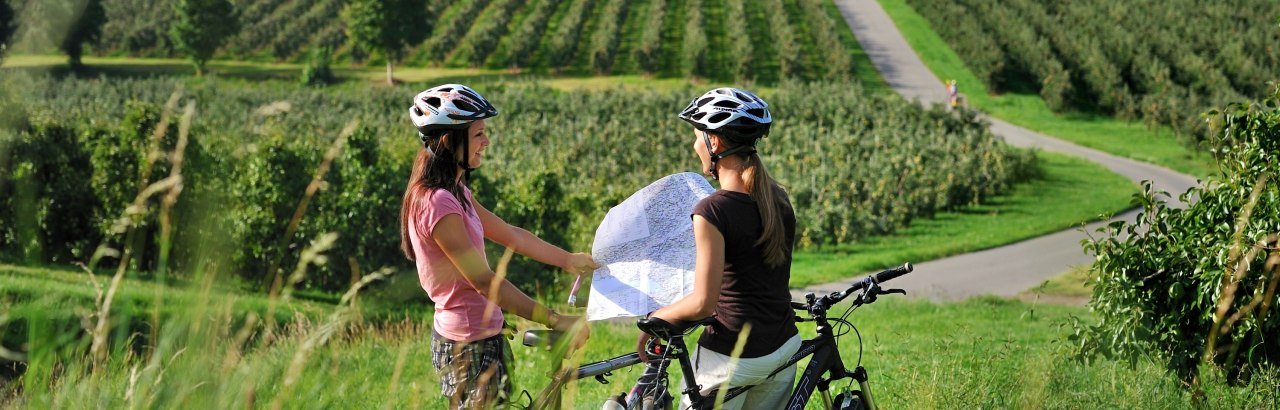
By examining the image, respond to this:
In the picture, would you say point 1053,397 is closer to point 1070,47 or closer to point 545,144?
point 545,144

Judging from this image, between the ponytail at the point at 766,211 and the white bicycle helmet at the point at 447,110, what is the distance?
41.4 inches

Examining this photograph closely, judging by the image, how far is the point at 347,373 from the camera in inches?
198

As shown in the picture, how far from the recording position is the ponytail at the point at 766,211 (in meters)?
4.12

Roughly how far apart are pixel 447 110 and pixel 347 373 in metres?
1.52

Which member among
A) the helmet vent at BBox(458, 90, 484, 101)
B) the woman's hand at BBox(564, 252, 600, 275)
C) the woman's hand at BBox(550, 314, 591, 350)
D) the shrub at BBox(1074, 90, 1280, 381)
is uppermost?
the helmet vent at BBox(458, 90, 484, 101)

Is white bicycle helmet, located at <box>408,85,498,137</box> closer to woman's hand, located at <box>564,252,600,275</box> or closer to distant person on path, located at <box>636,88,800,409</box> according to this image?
woman's hand, located at <box>564,252,600,275</box>

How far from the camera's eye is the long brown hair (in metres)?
4.17

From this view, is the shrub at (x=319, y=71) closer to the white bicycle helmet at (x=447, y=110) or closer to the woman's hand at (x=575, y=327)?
the white bicycle helmet at (x=447, y=110)

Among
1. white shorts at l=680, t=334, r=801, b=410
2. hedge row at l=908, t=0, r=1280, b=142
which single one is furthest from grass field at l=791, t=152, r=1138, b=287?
white shorts at l=680, t=334, r=801, b=410

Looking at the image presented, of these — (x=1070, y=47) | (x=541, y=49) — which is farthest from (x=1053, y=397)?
(x=541, y=49)

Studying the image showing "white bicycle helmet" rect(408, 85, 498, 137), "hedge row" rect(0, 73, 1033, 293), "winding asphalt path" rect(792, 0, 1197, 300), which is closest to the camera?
"white bicycle helmet" rect(408, 85, 498, 137)

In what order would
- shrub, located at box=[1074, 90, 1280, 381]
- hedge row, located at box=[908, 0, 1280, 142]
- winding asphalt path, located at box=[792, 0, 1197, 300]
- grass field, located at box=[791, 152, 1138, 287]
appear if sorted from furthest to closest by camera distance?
1. hedge row, located at box=[908, 0, 1280, 142]
2. grass field, located at box=[791, 152, 1138, 287]
3. winding asphalt path, located at box=[792, 0, 1197, 300]
4. shrub, located at box=[1074, 90, 1280, 381]

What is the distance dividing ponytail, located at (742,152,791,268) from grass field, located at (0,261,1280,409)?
29.9 inches

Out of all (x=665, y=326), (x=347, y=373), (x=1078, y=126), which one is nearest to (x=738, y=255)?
(x=665, y=326)
